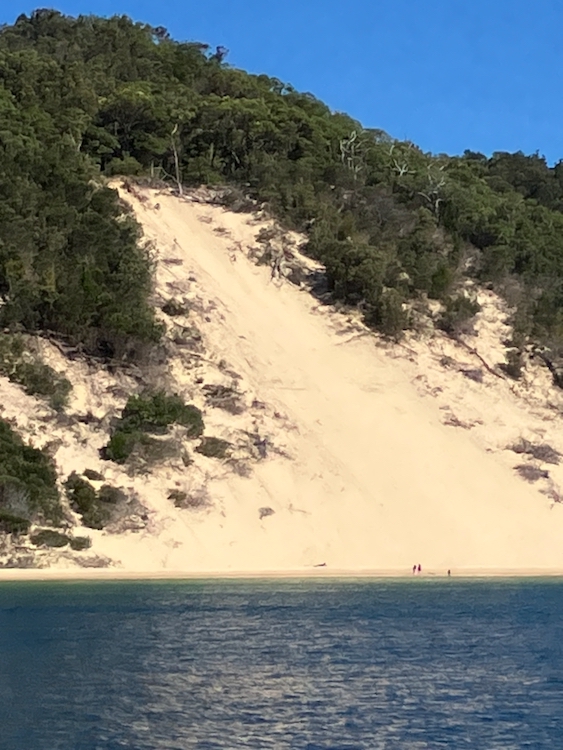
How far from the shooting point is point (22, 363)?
147 ft

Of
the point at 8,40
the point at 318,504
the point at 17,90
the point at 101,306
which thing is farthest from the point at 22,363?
the point at 8,40

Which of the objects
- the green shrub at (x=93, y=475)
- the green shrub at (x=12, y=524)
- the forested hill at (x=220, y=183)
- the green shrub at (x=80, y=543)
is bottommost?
the green shrub at (x=80, y=543)

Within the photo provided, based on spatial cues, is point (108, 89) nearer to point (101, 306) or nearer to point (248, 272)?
point (248, 272)

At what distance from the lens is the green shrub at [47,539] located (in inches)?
1522

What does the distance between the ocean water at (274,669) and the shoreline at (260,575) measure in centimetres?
200

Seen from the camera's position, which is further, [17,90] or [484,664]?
[17,90]

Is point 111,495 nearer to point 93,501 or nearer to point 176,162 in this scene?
point 93,501

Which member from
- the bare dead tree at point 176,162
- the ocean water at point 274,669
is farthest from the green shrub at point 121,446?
the bare dead tree at point 176,162

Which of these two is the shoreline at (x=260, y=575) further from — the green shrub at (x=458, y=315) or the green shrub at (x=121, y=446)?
the green shrub at (x=458, y=315)

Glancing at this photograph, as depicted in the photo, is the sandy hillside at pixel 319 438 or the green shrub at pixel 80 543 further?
the sandy hillside at pixel 319 438

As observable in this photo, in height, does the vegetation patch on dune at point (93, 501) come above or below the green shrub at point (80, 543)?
above

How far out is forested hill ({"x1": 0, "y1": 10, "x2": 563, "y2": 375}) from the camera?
4788 cm

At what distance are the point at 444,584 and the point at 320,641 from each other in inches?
581

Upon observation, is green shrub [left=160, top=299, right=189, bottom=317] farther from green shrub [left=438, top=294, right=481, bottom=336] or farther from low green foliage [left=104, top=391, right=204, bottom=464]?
green shrub [left=438, top=294, right=481, bottom=336]
